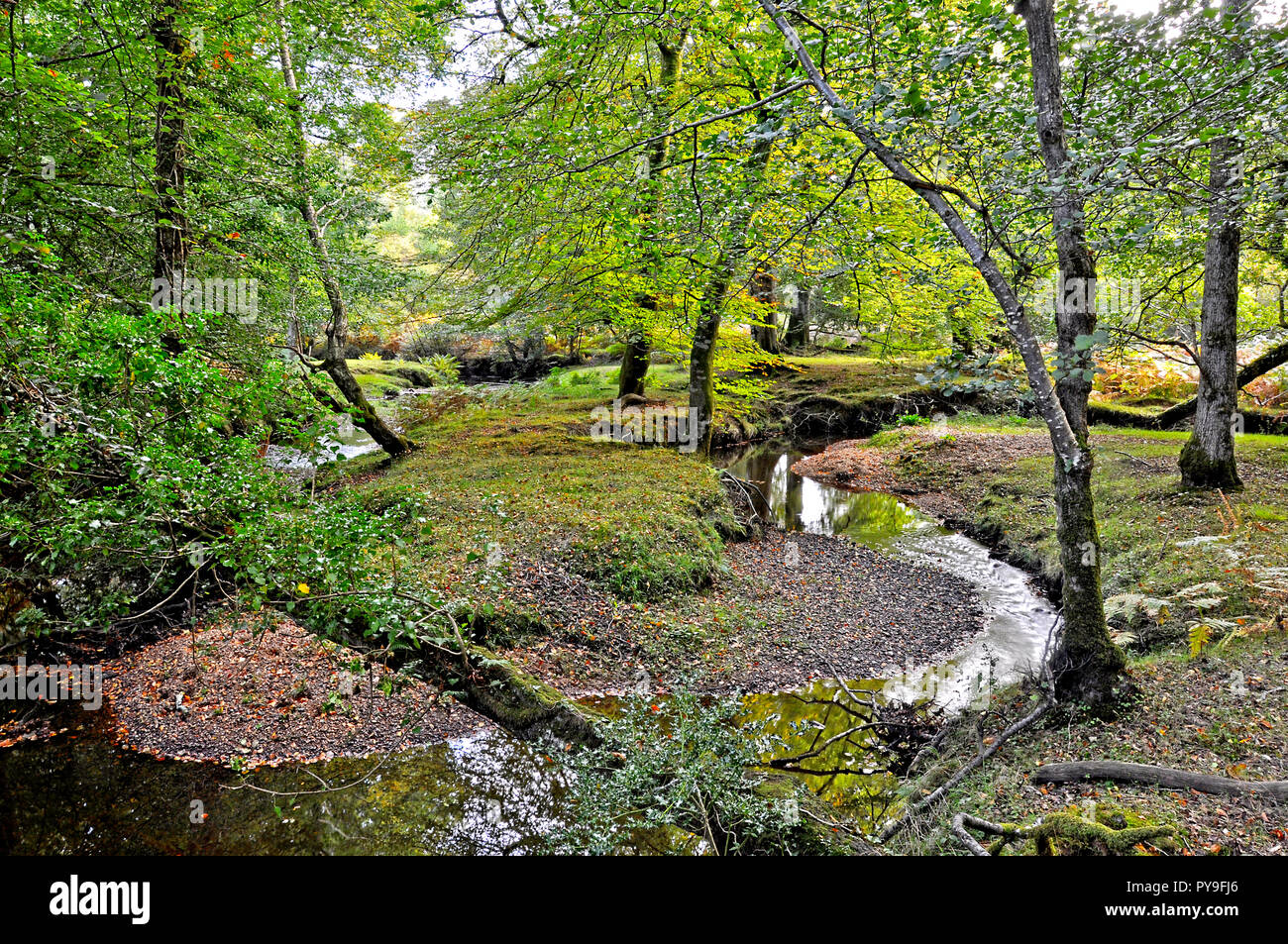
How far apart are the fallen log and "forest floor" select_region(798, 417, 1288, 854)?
5 centimetres

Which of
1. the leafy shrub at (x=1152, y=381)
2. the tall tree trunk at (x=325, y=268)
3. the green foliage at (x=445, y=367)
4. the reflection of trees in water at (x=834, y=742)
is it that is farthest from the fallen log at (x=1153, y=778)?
the leafy shrub at (x=1152, y=381)

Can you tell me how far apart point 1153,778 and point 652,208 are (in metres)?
6.06

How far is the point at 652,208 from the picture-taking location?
231 inches

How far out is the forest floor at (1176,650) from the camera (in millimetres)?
3365

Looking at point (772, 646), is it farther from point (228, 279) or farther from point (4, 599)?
point (228, 279)

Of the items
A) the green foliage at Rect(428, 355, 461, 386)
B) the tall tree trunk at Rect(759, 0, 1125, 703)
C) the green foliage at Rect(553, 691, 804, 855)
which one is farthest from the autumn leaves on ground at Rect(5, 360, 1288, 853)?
the green foliage at Rect(428, 355, 461, 386)

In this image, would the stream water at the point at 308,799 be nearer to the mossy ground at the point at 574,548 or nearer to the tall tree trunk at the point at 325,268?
the mossy ground at the point at 574,548

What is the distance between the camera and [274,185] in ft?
23.9

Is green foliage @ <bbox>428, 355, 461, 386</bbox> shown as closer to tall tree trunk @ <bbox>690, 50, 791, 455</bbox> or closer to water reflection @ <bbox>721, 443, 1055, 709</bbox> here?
tall tree trunk @ <bbox>690, 50, 791, 455</bbox>

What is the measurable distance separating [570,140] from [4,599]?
661 cm

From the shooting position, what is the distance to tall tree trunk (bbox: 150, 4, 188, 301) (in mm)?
5531

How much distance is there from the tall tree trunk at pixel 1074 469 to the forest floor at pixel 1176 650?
347 millimetres
